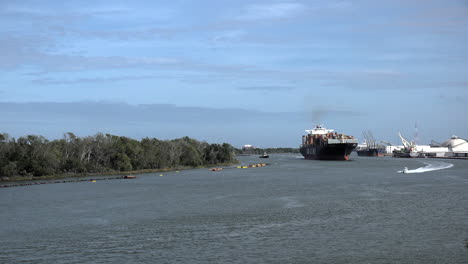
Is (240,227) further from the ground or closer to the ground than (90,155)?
closer to the ground

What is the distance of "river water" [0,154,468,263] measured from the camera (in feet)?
103

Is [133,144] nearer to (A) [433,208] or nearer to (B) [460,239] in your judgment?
(A) [433,208]

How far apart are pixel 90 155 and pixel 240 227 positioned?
3504 inches

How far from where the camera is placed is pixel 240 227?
40969mm

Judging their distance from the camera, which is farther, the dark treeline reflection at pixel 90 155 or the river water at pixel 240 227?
the dark treeline reflection at pixel 90 155

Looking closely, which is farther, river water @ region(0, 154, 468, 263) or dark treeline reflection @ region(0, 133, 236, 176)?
dark treeline reflection @ region(0, 133, 236, 176)

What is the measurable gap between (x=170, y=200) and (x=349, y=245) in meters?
31.8

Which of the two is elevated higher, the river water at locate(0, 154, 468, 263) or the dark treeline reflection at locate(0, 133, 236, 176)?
the dark treeline reflection at locate(0, 133, 236, 176)

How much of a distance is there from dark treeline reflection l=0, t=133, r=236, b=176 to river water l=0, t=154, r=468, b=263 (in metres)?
34.8

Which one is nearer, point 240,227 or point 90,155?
point 240,227

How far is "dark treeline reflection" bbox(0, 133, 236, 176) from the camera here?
101 m

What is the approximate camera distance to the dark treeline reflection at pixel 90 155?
10112 cm

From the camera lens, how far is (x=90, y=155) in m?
123

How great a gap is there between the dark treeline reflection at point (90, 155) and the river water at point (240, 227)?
34.8 meters
